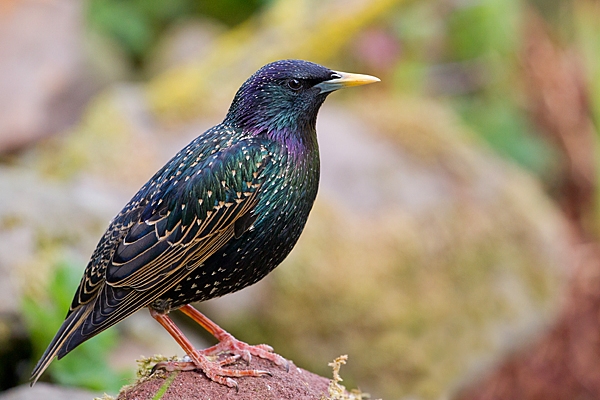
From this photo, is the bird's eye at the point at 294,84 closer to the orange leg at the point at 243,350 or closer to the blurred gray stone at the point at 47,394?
the orange leg at the point at 243,350

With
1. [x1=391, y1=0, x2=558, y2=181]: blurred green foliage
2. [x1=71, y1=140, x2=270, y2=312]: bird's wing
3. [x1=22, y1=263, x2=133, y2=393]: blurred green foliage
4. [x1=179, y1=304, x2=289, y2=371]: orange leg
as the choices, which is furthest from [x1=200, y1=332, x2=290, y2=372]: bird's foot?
[x1=391, y1=0, x2=558, y2=181]: blurred green foliage

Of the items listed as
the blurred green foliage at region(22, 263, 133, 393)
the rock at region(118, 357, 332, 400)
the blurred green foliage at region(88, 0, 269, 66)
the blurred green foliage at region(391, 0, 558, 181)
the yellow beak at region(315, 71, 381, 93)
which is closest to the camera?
the rock at region(118, 357, 332, 400)

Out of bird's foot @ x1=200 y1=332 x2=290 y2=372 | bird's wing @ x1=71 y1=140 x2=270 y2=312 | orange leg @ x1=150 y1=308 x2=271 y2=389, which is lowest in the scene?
orange leg @ x1=150 y1=308 x2=271 y2=389

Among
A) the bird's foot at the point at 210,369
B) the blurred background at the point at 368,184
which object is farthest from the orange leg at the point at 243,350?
the blurred background at the point at 368,184

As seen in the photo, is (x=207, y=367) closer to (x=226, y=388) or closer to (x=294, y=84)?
(x=226, y=388)

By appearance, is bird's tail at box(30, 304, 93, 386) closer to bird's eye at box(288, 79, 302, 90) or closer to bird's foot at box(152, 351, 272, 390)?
bird's foot at box(152, 351, 272, 390)

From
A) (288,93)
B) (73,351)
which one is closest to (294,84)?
(288,93)

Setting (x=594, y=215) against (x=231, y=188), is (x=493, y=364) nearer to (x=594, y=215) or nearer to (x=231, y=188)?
(x=594, y=215)
